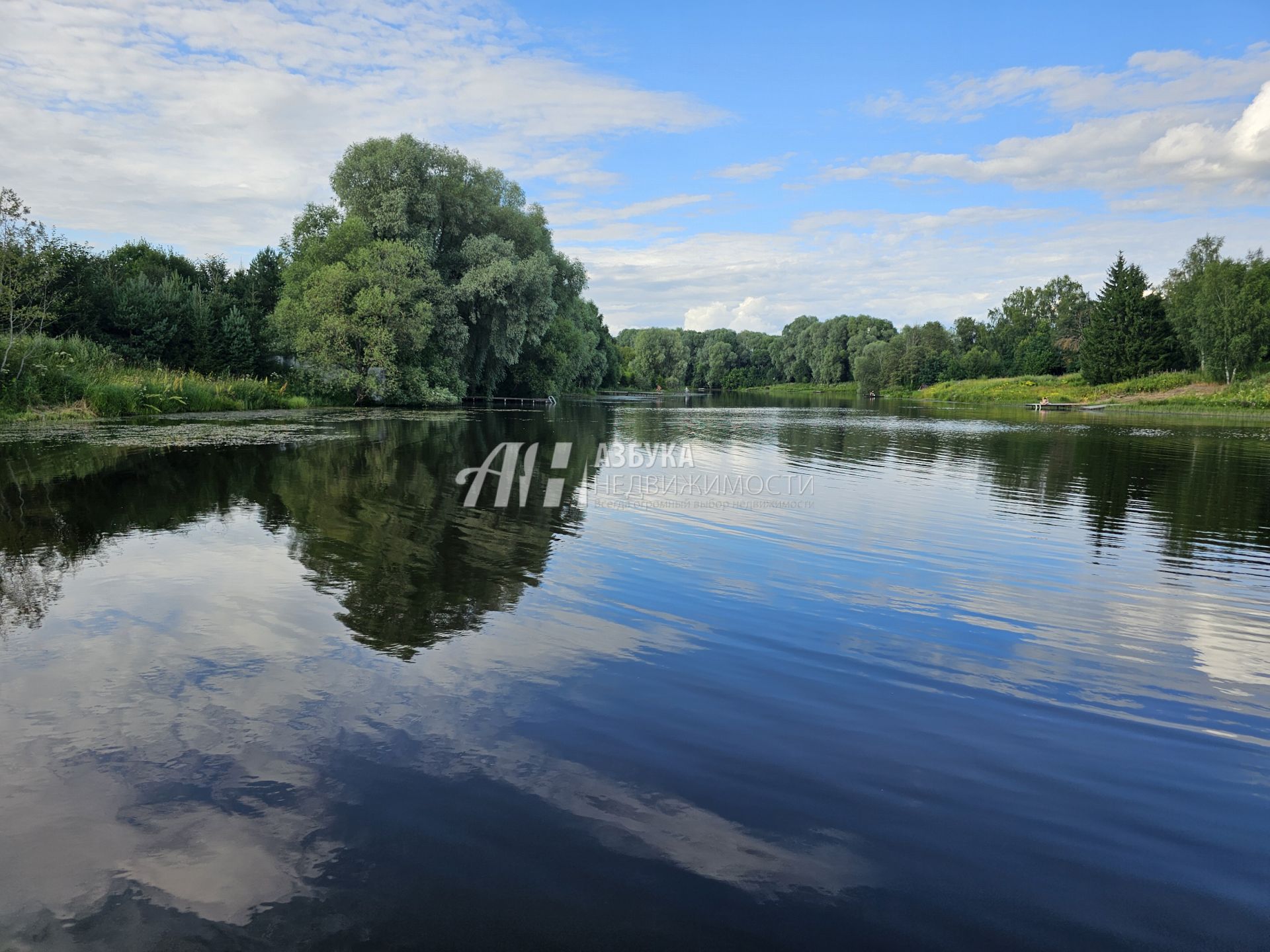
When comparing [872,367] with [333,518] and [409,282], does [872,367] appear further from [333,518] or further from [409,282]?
[333,518]

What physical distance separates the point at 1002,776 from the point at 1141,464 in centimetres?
2140

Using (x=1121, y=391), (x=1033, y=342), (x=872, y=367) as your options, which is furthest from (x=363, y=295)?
(x=1033, y=342)

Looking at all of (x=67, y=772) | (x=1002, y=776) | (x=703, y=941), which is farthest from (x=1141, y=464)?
(x=67, y=772)

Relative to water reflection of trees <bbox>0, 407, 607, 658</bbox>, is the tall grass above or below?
above

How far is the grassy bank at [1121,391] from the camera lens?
56.7 meters

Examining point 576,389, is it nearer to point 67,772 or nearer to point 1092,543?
point 1092,543

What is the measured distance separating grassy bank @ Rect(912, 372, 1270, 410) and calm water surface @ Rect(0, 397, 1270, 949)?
5831 cm

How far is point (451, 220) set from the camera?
46.2m

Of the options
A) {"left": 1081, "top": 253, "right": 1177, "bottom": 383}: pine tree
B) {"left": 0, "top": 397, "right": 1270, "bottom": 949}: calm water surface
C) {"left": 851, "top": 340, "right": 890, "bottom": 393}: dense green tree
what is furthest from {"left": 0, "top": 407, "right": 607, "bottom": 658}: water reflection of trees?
{"left": 851, "top": 340, "right": 890, "bottom": 393}: dense green tree

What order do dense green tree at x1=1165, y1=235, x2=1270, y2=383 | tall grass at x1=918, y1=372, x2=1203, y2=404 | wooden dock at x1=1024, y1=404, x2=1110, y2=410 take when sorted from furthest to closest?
1. tall grass at x1=918, y1=372, x2=1203, y2=404
2. wooden dock at x1=1024, y1=404, x2=1110, y2=410
3. dense green tree at x1=1165, y1=235, x2=1270, y2=383

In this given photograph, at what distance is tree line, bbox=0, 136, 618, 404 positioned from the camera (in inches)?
1501

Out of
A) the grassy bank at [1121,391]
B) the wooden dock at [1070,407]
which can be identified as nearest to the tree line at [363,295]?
the wooden dock at [1070,407]

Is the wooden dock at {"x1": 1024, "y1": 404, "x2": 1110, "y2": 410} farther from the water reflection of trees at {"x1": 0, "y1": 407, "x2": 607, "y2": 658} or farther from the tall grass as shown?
the water reflection of trees at {"x1": 0, "y1": 407, "x2": 607, "y2": 658}

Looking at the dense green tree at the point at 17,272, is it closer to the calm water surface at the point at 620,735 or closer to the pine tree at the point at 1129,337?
the calm water surface at the point at 620,735
